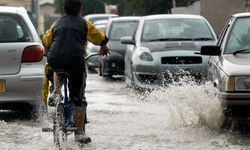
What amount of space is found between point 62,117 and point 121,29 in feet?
40.1

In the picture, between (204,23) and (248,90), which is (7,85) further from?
(204,23)

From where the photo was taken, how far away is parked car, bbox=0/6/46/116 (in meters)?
9.99

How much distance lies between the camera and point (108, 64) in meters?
18.2

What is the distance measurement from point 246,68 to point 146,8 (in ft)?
136

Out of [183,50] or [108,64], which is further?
[108,64]

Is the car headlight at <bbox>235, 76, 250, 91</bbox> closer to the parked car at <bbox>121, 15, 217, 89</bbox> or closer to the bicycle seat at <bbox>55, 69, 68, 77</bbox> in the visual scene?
the bicycle seat at <bbox>55, 69, 68, 77</bbox>

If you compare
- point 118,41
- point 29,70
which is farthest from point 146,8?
point 29,70

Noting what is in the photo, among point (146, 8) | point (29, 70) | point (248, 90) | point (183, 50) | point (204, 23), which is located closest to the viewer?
point (248, 90)

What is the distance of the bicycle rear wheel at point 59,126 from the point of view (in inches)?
306

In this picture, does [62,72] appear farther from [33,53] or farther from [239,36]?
[239,36]

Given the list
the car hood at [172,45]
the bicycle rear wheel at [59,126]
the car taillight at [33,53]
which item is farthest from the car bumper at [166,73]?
the bicycle rear wheel at [59,126]

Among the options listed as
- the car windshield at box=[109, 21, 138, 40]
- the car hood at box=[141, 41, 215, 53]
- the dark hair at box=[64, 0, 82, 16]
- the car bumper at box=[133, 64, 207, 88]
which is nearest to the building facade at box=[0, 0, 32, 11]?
the car windshield at box=[109, 21, 138, 40]

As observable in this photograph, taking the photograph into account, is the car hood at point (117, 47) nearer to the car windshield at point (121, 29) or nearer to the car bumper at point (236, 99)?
the car windshield at point (121, 29)

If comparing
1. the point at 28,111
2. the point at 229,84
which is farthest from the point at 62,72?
the point at 28,111
